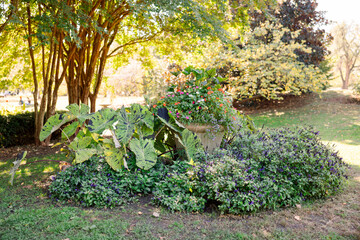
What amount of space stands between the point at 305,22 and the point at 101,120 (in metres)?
12.8

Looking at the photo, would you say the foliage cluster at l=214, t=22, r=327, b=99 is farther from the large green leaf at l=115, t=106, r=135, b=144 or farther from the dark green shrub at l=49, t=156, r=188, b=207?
the dark green shrub at l=49, t=156, r=188, b=207

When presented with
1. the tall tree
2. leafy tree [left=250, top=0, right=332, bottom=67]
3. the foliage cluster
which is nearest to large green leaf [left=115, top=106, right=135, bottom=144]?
the tall tree

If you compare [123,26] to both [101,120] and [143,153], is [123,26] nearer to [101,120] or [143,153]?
[101,120]

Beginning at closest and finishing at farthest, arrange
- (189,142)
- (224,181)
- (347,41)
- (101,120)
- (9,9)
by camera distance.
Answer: (224,181) < (101,120) < (189,142) < (9,9) < (347,41)

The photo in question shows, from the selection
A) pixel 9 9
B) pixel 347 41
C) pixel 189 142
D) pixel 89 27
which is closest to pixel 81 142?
pixel 189 142

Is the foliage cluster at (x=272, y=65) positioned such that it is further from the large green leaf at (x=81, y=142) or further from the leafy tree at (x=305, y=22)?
the large green leaf at (x=81, y=142)

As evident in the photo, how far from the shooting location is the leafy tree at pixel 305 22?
41.7 feet

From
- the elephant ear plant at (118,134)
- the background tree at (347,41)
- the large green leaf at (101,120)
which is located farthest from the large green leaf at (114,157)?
the background tree at (347,41)

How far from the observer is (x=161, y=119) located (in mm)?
3955

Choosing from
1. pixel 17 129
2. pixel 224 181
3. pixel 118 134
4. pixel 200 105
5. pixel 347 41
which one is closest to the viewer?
pixel 224 181

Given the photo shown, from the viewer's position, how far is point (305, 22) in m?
13.0

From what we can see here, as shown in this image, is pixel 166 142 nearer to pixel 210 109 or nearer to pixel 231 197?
pixel 210 109

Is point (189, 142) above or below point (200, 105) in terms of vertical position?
below

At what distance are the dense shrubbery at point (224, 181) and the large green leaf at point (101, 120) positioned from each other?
1.62ft
